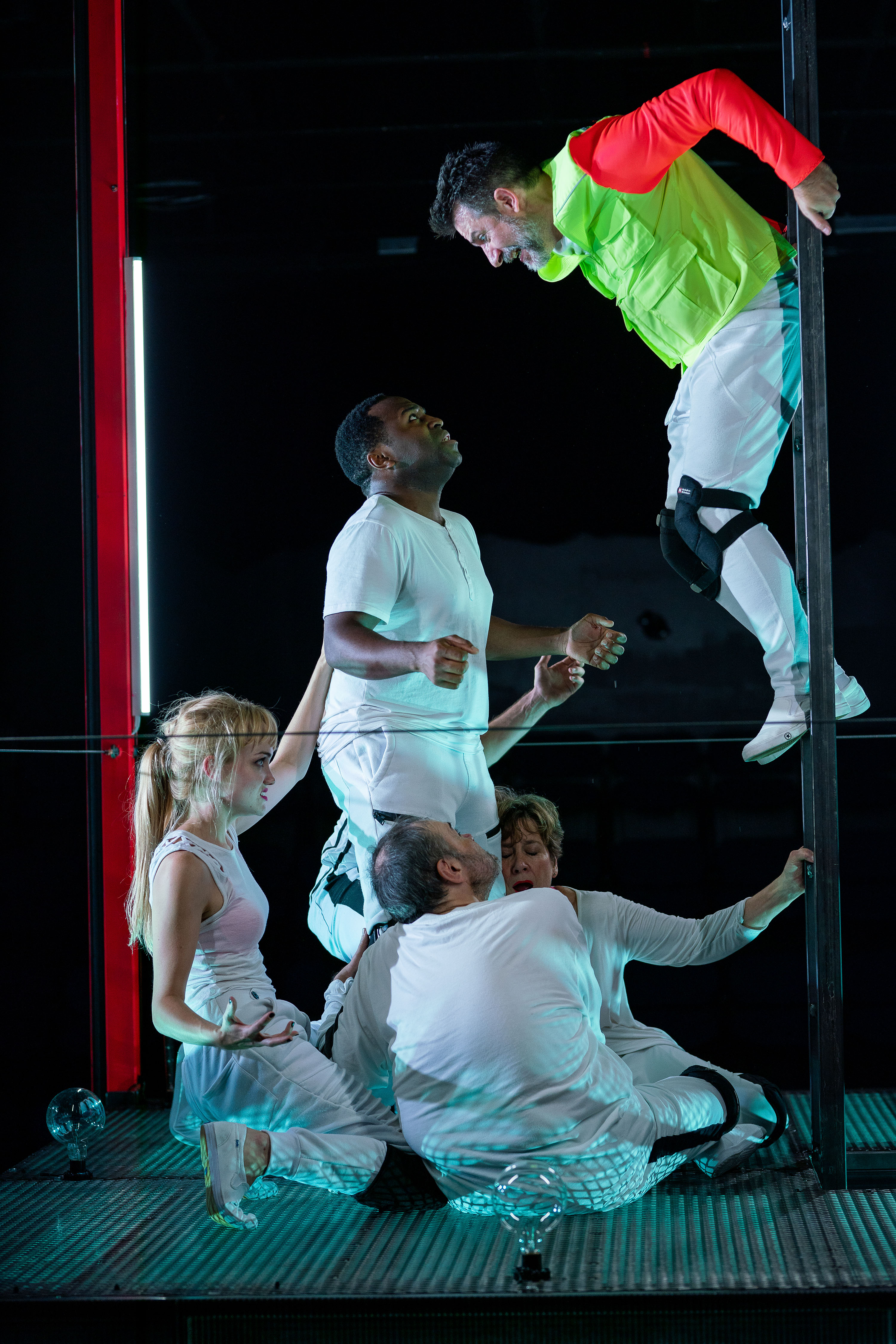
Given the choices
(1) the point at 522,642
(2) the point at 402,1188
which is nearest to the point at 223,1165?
(2) the point at 402,1188

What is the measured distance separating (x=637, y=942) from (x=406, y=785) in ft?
2.03

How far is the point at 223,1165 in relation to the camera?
2.18m

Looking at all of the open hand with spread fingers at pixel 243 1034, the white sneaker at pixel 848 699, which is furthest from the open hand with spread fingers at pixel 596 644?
the open hand with spread fingers at pixel 243 1034

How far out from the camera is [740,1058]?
3.11m

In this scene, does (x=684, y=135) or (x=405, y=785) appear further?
(x=405, y=785)

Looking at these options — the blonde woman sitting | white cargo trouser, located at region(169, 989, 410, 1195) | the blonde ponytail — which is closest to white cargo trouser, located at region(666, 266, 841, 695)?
the blonde woman sitting

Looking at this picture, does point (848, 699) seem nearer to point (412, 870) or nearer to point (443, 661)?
point (443, 661)

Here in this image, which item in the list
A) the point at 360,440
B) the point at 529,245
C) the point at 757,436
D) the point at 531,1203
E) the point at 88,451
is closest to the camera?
the point at 531,1203

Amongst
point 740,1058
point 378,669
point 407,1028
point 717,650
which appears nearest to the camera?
point 407,1028

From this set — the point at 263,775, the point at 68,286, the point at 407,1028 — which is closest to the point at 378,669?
the point at 263,775

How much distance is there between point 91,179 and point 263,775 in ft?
5.43

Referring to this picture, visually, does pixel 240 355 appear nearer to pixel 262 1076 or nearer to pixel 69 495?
pixel 69 495

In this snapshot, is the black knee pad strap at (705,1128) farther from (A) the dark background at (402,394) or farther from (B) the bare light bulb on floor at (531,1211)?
(A) the dark background at (402,394)

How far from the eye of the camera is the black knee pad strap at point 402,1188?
7.65 feet
